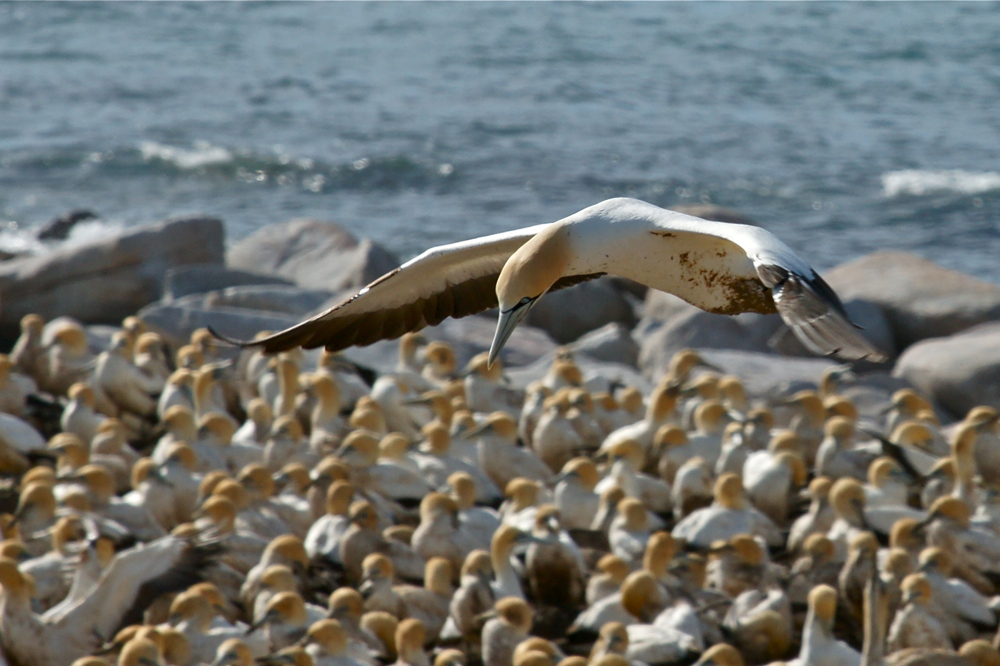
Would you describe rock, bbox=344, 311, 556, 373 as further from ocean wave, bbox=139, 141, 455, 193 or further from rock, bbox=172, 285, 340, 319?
ocean wave, bbox=139, 141, 455, 193

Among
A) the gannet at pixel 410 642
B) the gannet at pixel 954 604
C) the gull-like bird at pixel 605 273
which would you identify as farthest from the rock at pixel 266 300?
the gull-like bird at pixel 605 273

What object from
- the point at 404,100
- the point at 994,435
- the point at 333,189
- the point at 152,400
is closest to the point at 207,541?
the point at 152,400

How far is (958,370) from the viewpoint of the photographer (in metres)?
10.8

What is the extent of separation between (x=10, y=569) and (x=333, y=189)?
13782 mm

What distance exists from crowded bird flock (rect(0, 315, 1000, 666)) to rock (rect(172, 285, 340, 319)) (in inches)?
52.9

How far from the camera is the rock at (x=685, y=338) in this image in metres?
11.5

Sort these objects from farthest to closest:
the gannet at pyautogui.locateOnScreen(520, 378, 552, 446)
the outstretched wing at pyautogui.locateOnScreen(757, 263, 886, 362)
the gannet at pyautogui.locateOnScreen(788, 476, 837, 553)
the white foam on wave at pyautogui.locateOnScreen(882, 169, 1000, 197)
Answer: the white foam on wave at pyautogui.locateOnScreen(882, 169, 1000, 197) → the gannet at pyautogui.locateOnScreen(520, 378, 552, 446) → the gannet at pyautogui.locateOnScreen(788, 476, 837, 553) → the outstretched wing at pyautogui.locateOnScreen(757, 263, 886, 362)

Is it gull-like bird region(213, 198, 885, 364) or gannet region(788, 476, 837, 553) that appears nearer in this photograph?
gull-like bird region(213, 198, 885, 364)

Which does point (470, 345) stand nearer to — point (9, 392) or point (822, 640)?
point (9, 392)

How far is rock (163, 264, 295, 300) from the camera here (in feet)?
41.8

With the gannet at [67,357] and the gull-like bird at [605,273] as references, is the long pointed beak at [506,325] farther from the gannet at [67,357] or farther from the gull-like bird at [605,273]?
the gannet at [67,357]

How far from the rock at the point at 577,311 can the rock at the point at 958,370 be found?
115 inches

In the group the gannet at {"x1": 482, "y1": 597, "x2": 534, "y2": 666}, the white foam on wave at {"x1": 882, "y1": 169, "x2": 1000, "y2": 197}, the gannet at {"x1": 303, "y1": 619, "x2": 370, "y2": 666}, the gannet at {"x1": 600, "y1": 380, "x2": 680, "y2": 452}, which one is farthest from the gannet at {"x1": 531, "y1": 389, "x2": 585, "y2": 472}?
the white foam on wave at {"x1": 882, "y1": 169, "x2": 1000, "y2": 197}

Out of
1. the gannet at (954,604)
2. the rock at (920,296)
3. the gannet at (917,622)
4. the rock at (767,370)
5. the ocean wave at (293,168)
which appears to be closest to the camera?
the gannet at (917,622)
